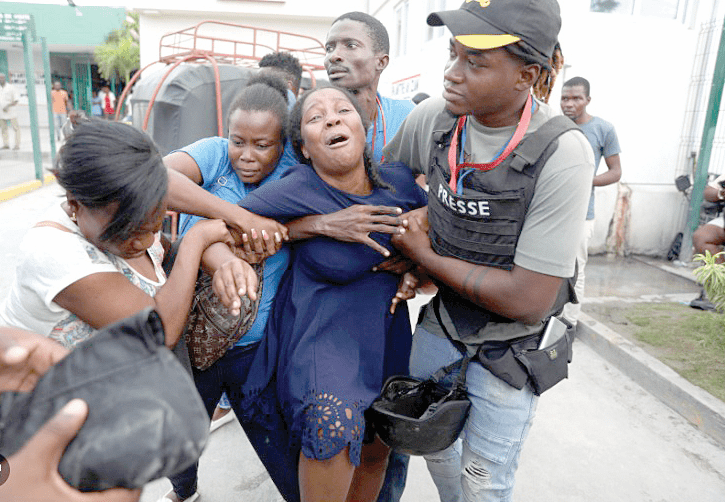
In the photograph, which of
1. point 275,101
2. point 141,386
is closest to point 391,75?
point 275,101

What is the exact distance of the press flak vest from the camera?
4.67 feet

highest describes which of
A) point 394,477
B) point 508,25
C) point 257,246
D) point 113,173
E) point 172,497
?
point 508,25

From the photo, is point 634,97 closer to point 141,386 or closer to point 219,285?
point 219,285

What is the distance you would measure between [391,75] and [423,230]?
10.2 meters

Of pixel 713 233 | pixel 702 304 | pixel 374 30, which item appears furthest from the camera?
pixel 702 304

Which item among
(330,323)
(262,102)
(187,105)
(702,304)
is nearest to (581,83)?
(702,304)

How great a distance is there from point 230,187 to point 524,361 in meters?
1.19

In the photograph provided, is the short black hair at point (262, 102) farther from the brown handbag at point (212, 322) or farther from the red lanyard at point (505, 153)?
the red lanyard at point (505, 153)

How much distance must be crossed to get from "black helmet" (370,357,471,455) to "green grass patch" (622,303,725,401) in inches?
99.3

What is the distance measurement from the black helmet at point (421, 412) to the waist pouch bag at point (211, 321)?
51cm

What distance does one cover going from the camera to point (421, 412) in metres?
1.71

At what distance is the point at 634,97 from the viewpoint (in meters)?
6.18

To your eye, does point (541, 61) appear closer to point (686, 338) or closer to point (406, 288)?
point (406, 288)

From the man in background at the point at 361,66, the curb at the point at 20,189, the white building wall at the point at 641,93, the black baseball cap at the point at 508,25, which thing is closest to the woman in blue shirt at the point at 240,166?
the man in background at the point at 361,66
